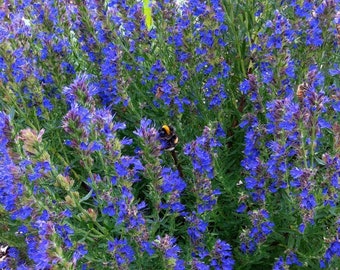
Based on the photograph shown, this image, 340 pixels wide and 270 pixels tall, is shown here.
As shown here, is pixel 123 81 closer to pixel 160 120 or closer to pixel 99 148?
pixel 160 120

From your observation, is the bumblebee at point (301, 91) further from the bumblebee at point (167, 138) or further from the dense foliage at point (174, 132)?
the bumblebee at point (167, 138)

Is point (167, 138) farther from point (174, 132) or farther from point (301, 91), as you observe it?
Answer: point (301, 91)

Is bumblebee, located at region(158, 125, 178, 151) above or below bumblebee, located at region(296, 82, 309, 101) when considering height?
below

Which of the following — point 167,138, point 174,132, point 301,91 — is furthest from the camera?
point 174,132

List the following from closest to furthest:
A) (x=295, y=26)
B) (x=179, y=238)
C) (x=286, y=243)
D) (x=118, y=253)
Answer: (x=118, y=253)
(x=286, y=243)
(x=295, y=26)
(x=179, y=238)

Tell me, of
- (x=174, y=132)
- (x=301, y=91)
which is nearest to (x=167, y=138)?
(x=174, y=132)

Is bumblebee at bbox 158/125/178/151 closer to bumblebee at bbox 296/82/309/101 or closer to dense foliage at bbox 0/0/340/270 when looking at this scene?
dense foliage at bbox 0/0/340/270

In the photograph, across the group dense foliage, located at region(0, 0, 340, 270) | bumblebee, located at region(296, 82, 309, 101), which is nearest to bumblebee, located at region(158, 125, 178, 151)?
dense foliage, located at region(0, 0, 340, 270)

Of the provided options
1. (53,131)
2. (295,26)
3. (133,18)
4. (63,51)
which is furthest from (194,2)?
(53,131)
